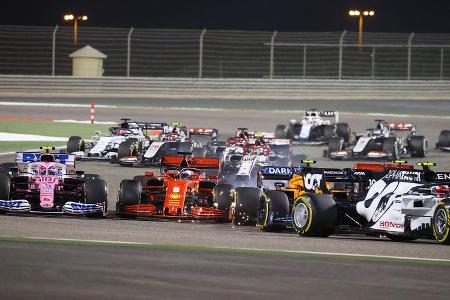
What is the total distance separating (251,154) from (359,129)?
16.1m

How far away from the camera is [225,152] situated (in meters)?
25.8

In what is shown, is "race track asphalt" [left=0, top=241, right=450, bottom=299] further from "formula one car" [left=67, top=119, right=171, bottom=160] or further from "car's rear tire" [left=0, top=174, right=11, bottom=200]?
"formula one car" [left=67, top=119, right=171, bottom=160]

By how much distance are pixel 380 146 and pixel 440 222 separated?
1755cm

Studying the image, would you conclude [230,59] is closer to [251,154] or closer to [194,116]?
[194,116]

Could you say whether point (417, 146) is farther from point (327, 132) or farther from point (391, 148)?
point (327, 132)

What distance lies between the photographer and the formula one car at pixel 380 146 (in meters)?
30.9

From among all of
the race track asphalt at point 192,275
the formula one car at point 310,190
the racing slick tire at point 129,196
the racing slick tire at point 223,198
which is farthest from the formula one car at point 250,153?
the race track asphalt at point 192,275

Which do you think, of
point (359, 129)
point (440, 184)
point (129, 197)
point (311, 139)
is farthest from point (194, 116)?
point (440, 184)

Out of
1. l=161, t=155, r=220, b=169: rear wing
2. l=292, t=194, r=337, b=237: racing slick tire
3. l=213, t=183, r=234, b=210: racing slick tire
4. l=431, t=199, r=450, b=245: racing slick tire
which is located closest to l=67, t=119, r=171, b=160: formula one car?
l=161, t=155, r=220, b=169: rear wing

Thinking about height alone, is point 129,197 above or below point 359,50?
below

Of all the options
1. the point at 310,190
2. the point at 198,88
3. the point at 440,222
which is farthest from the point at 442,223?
the point at 198,88

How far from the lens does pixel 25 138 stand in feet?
112

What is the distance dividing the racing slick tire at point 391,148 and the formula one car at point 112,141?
18.2ft

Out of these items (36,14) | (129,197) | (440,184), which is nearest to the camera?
(440,184)
